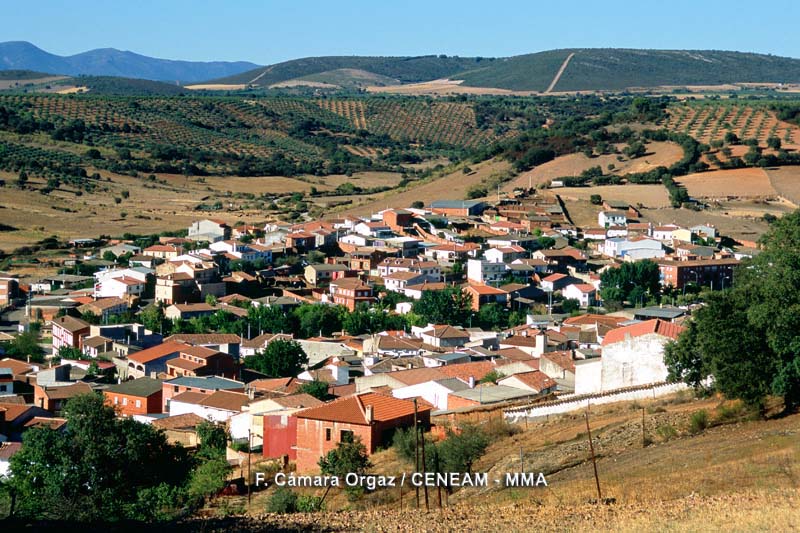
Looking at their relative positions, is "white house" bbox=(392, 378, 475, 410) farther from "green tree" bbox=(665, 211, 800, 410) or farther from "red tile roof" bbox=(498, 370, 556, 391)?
"green tree" bbox=(665, 211, 800, 410)

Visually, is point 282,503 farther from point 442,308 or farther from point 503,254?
point 503,254

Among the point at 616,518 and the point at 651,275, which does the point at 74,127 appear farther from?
the point at 616,518

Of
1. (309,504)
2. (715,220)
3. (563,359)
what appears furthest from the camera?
(715,220)

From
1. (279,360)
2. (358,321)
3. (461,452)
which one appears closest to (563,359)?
(279,360)

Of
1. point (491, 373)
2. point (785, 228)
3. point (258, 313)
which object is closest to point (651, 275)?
point (258, 313)

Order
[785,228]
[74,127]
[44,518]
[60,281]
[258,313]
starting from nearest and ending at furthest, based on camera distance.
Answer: [44,518], [785,228], [258,313], [60,281], [74,127]

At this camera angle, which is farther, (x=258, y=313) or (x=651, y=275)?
(x=651, y=275)
